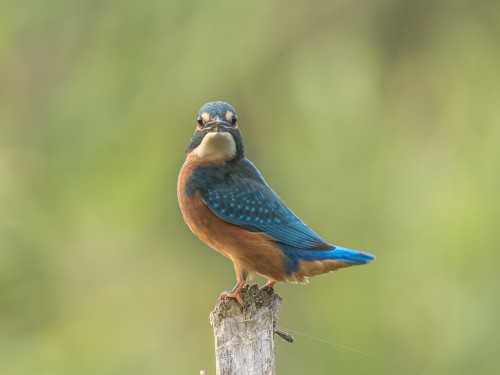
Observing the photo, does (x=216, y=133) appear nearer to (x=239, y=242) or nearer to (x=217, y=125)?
(x=217, y=125)

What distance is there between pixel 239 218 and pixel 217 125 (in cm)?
35

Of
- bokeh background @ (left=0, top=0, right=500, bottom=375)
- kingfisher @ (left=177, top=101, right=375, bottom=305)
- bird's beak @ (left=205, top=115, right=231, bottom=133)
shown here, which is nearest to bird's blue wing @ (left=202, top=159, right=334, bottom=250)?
kingfisher @ (left=177, top=101, right=375, bottom=305)

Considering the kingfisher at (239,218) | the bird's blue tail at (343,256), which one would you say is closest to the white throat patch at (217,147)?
the kingfisher at (239,218)

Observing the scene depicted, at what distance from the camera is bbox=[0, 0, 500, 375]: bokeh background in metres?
5.16

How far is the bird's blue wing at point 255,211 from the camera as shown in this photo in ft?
12.5

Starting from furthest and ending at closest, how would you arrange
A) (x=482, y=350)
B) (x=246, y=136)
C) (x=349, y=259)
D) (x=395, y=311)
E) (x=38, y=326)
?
(x=38, y=326) < (x=246, y=136) < (x=395, y=311) < (x=482, y=350) < (x=349, y=259)

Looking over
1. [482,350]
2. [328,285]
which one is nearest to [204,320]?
[328,285]

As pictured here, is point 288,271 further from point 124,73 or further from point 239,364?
point 124,73

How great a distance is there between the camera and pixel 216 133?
379 centimetres

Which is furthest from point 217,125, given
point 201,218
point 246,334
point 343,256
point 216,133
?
point 246,334

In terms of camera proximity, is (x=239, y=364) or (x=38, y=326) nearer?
(x=239, y=364)

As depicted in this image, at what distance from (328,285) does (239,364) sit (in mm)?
2488

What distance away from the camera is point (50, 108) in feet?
19.6

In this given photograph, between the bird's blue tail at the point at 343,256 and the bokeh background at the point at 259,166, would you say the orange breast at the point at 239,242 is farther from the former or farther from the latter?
the bokeh background at the point at 259,166
